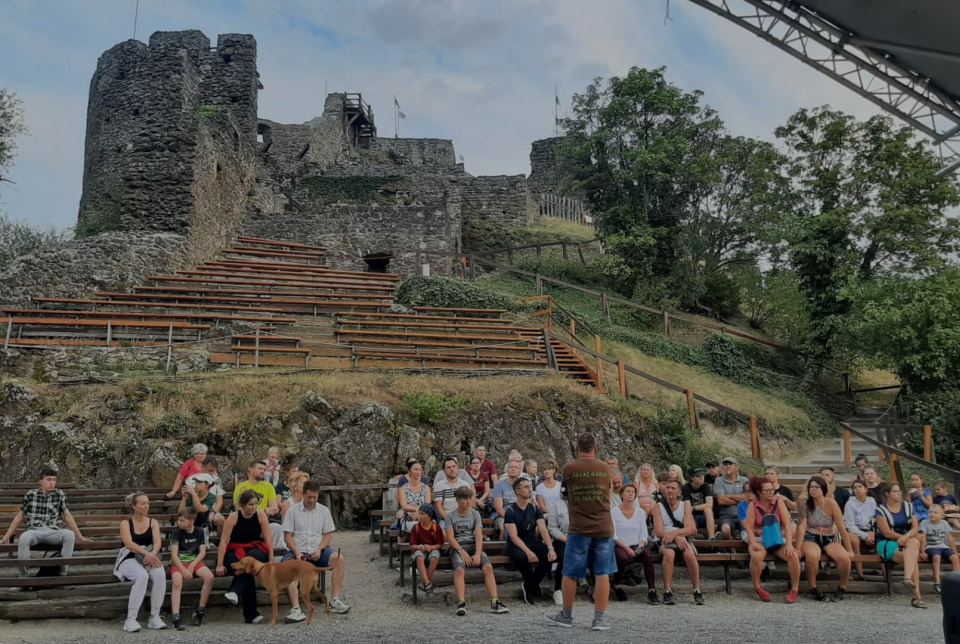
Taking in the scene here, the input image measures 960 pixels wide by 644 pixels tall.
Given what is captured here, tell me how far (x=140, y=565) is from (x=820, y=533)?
5.93m

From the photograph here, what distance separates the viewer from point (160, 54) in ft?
72.7

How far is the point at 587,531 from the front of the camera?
5.15 metres

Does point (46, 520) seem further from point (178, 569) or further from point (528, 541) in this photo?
point (528, 541)

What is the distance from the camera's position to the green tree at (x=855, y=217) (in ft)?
55.8

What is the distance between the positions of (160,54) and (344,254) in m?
8.33

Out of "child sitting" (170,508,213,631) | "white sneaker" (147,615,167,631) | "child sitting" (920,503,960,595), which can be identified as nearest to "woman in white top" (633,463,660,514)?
"child sitting" (920,503,960,595)

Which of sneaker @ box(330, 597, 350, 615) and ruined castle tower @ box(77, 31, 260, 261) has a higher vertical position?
ruined castle tower @ box(77, 31, 260, 261)

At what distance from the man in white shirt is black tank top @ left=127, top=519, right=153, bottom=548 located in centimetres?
103

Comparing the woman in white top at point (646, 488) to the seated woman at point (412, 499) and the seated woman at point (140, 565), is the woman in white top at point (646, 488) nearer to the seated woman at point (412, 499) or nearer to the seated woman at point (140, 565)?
the seated woman at point (412, 499)

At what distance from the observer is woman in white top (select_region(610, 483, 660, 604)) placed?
6.32m

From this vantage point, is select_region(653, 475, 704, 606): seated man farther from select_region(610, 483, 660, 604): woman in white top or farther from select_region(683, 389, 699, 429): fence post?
select_region(683, 389, 699, 429): fence post

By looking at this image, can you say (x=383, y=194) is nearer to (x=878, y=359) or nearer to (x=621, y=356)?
(x=621, y=356)

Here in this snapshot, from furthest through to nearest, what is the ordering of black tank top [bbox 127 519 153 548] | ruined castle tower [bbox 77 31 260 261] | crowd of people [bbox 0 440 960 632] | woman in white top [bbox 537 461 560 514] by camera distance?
ruined castle tower [bbox 77 31 260 261] < woman in white top [bbox 537 461 560 514] < black tank top [bbox 127 519 153 548] < crowd of people [bbox 0 440 960 632]

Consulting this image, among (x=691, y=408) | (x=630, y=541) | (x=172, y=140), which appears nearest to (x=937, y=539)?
(x=630, y=541)
